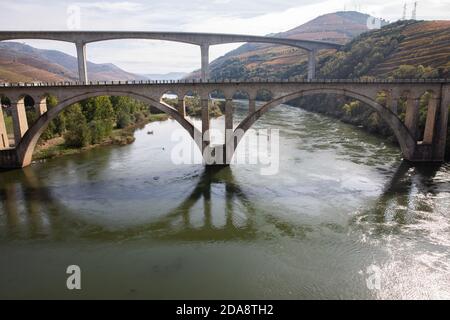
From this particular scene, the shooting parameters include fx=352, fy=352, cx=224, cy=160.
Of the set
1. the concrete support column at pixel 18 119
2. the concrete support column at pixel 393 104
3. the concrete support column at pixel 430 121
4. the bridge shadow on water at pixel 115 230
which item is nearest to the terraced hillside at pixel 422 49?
the concrete support column at pixel 430 121

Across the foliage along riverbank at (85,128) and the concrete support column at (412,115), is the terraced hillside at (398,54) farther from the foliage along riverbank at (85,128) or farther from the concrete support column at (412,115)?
the foliage along riverbank at (85,128)

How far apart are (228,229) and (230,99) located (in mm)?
12959

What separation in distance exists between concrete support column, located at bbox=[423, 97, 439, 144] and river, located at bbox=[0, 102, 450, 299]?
2.68 m

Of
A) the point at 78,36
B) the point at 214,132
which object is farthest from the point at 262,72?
the point at 78,36

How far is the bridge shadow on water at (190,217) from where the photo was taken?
60.7ft

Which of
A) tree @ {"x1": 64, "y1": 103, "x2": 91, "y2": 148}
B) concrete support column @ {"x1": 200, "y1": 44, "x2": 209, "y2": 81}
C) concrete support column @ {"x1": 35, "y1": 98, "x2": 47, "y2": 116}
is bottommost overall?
tree @ {"x1": 64, "y1": 103, "x2": 91, "y2": 148}

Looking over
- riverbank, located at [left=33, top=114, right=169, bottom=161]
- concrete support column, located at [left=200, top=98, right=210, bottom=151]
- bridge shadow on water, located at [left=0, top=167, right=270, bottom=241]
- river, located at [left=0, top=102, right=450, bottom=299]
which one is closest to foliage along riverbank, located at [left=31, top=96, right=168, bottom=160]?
riverbank, located at [left=33, top=114, right=169, bottom=161]

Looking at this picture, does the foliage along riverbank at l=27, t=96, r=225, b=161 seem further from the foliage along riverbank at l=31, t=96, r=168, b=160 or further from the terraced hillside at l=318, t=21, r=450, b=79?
the terraced hillside at l=318, t=21, r=450, b=79

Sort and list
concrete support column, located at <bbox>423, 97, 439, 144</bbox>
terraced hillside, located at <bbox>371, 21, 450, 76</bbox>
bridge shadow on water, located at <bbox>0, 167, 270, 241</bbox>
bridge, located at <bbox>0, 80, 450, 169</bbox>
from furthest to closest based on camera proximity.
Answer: terraced hillside, located at <bbox>371, 21, 450, 76</bbox>, concrete support column, located at <bbox>423, 97, 439, 144</bbox>, bridge, located at <bbox>0, 80, 450, 169</bbox>, bridge shadow on water, located at <bbox>0, 167, 270, 241</bbox>

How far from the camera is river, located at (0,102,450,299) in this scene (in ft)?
46.6

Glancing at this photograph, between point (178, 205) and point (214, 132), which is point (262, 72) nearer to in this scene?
point (214, 132)

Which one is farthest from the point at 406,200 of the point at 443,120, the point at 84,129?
the point at 84,129

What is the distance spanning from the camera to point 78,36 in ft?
126

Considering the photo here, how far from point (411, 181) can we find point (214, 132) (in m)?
25.4
